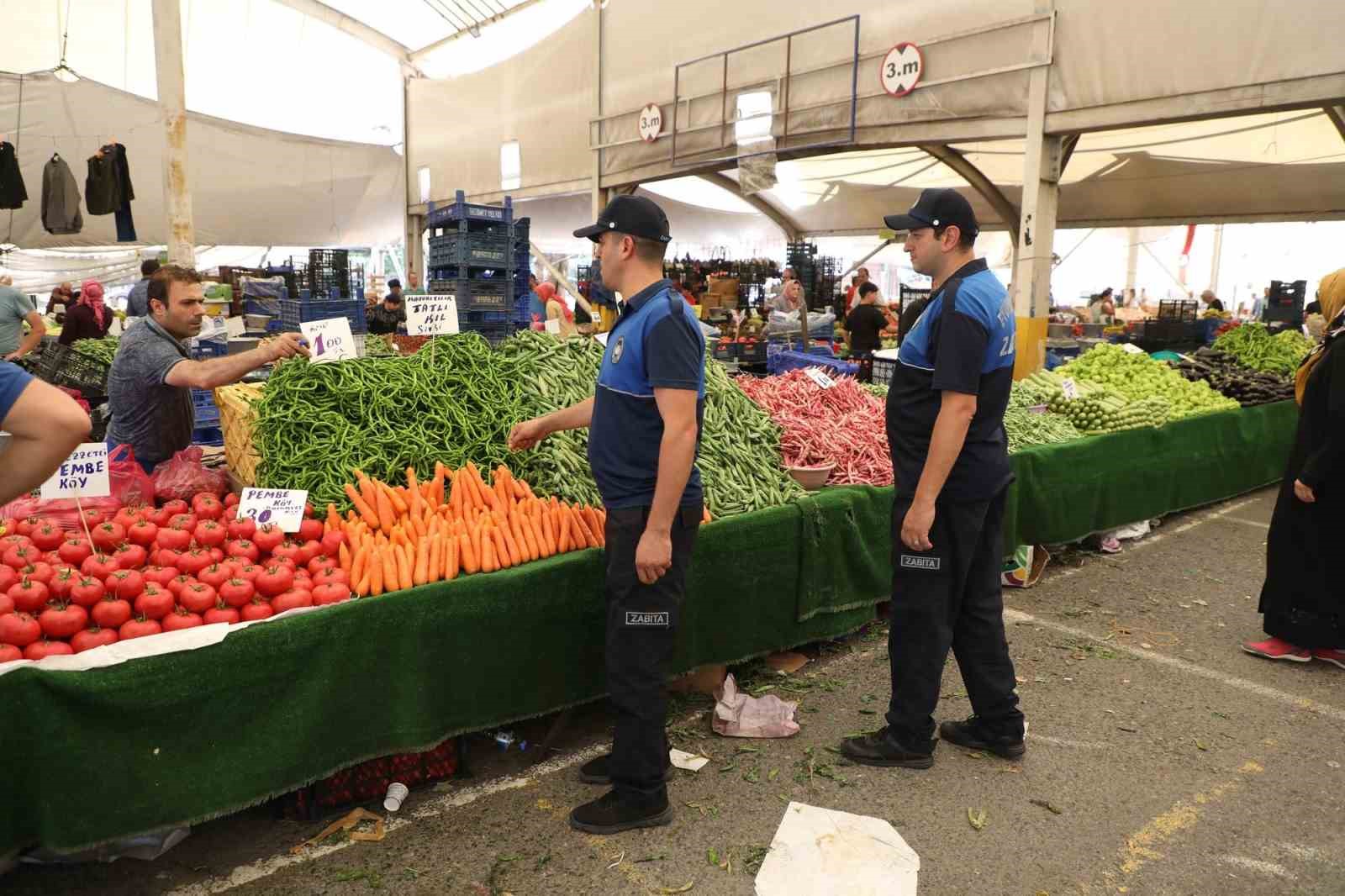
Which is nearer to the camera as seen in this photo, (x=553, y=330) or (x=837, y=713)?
(x=837, y=713)

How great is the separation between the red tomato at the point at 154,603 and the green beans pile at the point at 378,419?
0.83 meters

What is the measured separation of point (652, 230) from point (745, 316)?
448 inches

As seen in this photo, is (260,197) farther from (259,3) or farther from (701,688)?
(701,688)

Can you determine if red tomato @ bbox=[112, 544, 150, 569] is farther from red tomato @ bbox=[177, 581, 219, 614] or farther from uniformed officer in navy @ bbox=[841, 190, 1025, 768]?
uniformed officer in navy @ bbox=[841, 190, 1025, 768]

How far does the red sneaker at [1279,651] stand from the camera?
15.6 feet

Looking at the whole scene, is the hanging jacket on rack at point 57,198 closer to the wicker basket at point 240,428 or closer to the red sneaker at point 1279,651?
the wicker basket at point 240,428

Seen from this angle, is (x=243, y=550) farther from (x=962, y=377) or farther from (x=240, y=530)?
(x=962, y=377)

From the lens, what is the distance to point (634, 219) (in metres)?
2.84

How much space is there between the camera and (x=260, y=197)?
67.4 ft

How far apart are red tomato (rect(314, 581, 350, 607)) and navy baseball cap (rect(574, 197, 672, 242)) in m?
1.47

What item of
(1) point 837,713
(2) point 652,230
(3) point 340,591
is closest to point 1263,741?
(1) point 837,713

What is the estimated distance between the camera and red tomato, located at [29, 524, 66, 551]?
3.02 metres

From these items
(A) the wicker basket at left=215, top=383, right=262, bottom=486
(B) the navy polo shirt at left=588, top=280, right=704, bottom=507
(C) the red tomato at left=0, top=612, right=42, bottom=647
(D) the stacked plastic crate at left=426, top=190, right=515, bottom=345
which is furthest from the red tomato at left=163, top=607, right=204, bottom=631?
(D) the stacked plastic crate at left=426, top=190, right=515, bottom=345

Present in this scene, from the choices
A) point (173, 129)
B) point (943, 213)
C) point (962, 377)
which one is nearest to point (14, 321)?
point (173, 129)
